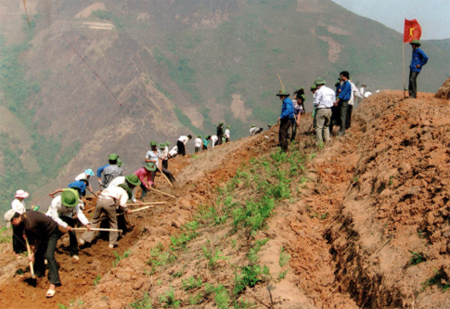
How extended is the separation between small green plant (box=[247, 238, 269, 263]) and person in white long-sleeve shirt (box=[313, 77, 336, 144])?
4166 millimetres

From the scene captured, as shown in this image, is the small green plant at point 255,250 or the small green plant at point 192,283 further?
the small green plant at point 192,283

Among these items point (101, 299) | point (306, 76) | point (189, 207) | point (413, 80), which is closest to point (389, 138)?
point (413, 80)

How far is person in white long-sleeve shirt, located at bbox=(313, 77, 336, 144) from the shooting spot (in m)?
9.09

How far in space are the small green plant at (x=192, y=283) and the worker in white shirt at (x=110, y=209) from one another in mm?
2870

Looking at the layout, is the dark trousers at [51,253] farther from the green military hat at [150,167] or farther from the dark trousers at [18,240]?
the green military hat at [150,167]

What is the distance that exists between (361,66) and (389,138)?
66043 millimetres

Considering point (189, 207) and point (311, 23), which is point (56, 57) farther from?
point (189, 207)

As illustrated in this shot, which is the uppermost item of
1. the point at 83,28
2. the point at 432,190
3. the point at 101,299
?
the point at 83,28

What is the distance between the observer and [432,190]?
4879 mm

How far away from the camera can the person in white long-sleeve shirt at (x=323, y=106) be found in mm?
9094

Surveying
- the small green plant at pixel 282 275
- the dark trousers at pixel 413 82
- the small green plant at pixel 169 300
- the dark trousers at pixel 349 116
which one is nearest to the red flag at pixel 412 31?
the dark trousers at pixel 413 82

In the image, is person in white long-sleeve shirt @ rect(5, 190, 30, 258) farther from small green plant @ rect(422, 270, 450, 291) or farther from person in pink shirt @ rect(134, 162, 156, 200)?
small green plant @ rect(422, 270, 450, 291)

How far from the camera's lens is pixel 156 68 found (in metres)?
61.8

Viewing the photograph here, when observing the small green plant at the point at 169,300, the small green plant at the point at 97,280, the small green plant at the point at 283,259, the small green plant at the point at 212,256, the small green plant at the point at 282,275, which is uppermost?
the small green plant at the point at 283,259
